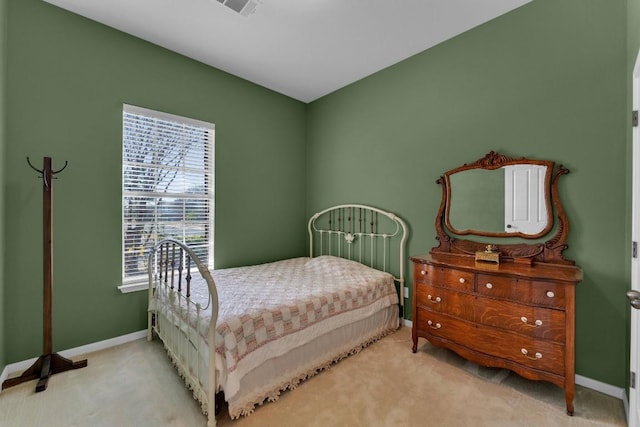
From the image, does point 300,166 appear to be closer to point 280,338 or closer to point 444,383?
point 280,338

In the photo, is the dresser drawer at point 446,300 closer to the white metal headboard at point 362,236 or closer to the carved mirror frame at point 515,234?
the carved mirror frame at point 515,234

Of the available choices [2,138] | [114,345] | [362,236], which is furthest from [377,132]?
[114,345]

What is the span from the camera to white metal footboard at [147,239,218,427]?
159 cm

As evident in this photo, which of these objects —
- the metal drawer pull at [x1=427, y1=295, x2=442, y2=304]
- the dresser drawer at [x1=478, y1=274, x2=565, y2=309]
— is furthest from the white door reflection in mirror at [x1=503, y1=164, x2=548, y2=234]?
the metal drawer pull at [x1=427, y1=295, x2=442, y2=304]

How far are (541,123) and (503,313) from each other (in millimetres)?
1444

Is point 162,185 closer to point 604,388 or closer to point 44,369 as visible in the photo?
point 44,369

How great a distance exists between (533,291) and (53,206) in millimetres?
3530

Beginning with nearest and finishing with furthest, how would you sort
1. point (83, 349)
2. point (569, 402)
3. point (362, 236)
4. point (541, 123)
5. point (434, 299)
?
1. point (569, 402)
2. point (541, 123)
3. point (434, 299)
4. point (83, 349)
5. point (362, 236)

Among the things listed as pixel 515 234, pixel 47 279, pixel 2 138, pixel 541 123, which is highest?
pixel 541 123

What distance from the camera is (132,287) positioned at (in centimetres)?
264

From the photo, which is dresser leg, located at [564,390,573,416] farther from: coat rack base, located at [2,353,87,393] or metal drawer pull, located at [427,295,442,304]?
coat rack base, located at [2,353,87,393]

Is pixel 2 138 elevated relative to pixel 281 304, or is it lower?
elevated

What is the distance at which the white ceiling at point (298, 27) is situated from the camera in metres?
2.26

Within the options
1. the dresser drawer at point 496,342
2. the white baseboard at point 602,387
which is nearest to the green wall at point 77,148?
the dresser drawer at point 496,342
